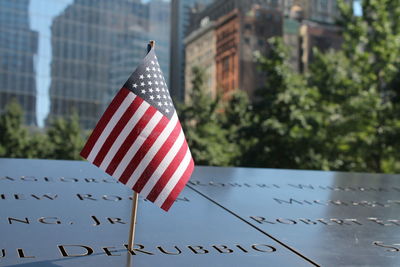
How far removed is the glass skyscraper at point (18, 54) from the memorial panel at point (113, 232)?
67.9m

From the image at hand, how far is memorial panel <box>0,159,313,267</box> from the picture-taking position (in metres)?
3.67

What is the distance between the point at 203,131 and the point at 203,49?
75174 mm

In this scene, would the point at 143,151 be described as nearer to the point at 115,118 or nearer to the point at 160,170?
the point at 160,170

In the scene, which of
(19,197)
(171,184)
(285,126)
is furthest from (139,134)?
(285,126)

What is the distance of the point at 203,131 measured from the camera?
30.8 m

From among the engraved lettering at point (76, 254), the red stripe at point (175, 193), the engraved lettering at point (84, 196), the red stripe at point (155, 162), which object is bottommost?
the engraved lettering at point (76, 254)

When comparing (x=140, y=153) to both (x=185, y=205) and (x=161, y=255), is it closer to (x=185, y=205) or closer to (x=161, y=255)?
(x=161, y=255)

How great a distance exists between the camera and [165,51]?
8356cm

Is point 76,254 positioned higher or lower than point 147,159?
lower

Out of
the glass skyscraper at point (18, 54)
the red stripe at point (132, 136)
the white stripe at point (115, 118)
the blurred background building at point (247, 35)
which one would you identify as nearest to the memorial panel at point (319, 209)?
the red stripe at point (132, 136)

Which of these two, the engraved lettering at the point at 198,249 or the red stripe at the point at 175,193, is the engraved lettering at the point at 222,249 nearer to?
the engraved lettering at the point at 198,249

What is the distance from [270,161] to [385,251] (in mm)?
19188

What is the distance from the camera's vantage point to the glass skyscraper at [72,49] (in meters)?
71.9

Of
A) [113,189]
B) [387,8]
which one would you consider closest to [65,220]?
[113,189]
